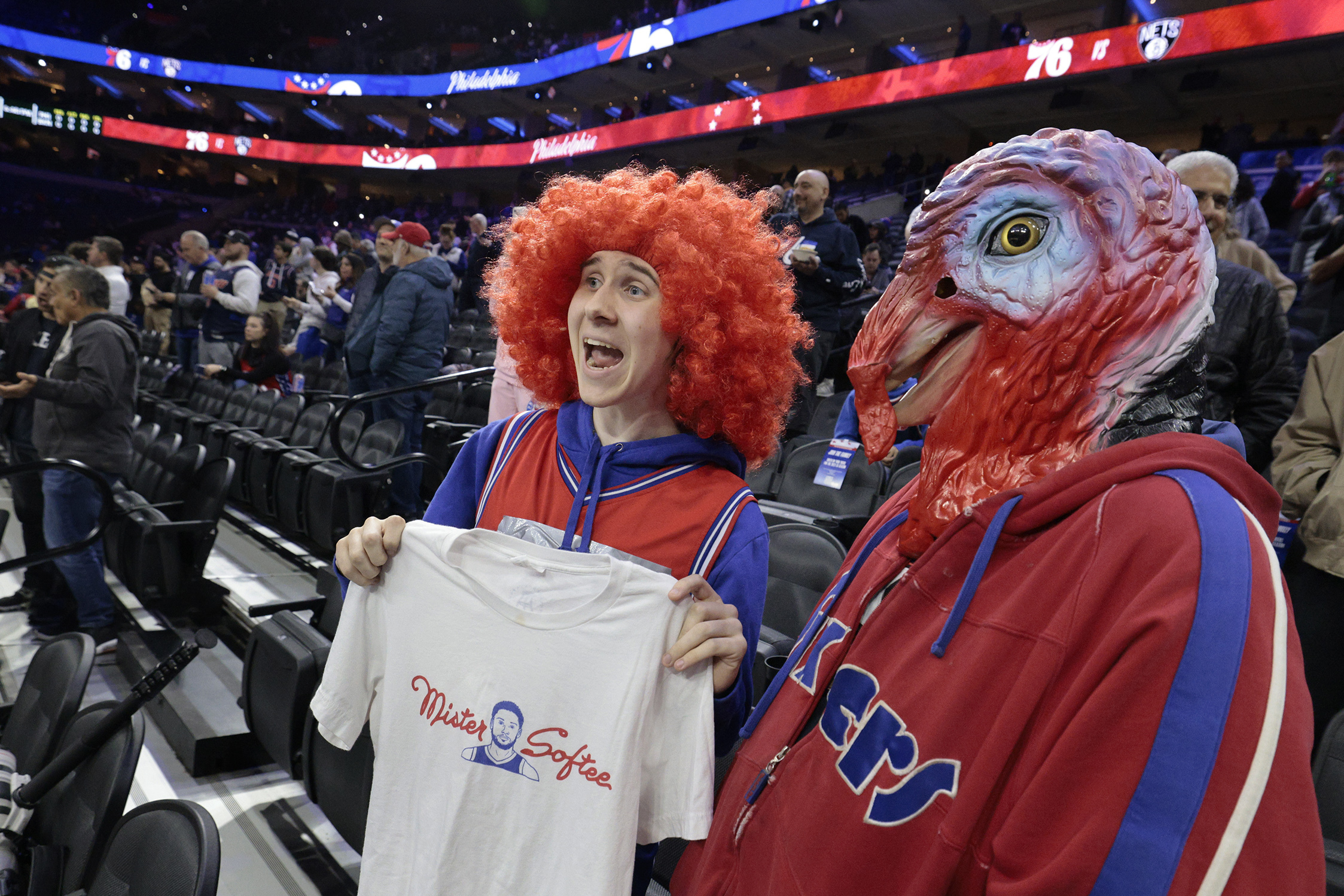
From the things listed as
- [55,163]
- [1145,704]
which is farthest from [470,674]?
[55,163]

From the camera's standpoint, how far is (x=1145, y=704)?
57 centimetres

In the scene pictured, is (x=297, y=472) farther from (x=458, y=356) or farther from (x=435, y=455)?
(x=458, y=356)

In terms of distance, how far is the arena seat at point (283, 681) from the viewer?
97.0 inches

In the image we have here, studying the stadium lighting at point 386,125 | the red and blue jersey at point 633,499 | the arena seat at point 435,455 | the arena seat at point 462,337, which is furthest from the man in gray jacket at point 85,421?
the stadium lighting at point 386,125

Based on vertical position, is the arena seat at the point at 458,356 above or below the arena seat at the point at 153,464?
above

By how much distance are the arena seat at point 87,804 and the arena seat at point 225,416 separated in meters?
4.89

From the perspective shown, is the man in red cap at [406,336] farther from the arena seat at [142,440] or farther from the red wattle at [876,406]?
the red wattle at [876,406]

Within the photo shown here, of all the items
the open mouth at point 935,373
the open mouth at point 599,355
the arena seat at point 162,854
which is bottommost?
the arena seat at point 162,854

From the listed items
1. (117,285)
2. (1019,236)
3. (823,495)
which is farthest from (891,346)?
(117,285)

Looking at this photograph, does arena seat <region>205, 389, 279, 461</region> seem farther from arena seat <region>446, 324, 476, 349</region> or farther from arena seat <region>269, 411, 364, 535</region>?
arena seat <region>446, 324, 476, 349</region>

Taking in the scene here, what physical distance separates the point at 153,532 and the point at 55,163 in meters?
28.6

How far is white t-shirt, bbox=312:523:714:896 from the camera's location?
3.64 feet

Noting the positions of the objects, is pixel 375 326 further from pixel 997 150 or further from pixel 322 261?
pixel 997 150

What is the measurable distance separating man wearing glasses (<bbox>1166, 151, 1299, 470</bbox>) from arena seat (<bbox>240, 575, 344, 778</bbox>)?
2.58 metres
